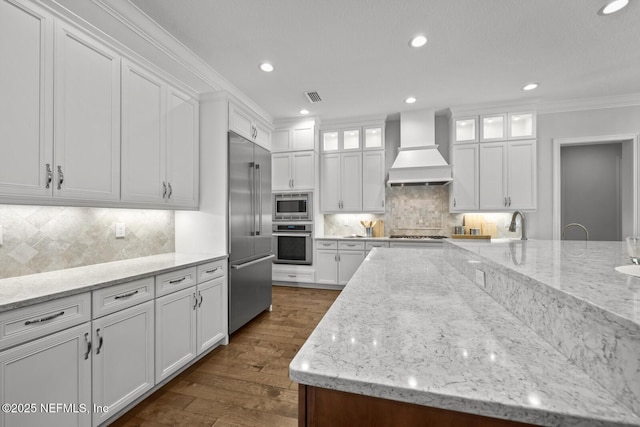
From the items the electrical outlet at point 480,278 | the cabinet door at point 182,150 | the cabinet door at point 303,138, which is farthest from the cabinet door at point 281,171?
the electrical outlet at point 480,278

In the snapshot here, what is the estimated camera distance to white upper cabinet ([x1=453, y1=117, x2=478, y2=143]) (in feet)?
13.4

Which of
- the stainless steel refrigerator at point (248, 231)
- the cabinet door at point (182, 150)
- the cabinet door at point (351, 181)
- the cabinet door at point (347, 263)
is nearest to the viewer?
the cabinet door at point (182, 150)

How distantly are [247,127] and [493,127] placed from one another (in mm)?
3676

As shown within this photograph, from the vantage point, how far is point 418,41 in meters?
2.47

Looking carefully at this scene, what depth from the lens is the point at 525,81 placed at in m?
3.27

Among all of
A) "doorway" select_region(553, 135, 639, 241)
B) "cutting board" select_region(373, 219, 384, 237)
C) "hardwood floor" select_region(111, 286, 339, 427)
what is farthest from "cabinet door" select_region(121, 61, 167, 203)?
"doorway" select_region(553, 135, 639, 241)

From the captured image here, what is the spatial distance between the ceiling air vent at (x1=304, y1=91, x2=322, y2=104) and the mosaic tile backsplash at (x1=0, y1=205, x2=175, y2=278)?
241 centimetres

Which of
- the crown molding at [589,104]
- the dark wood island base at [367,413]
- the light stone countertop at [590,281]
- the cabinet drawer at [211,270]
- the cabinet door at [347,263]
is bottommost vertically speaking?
the cabinet door at [347,263]

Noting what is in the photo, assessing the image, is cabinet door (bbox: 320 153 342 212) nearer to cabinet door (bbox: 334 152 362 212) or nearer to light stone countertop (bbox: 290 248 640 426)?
cabinet door (bbox: 334 152 362 212)

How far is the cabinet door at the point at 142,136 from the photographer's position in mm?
2025

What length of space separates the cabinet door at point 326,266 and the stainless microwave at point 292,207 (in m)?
0.65

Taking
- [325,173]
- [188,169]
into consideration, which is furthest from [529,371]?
[325,173]

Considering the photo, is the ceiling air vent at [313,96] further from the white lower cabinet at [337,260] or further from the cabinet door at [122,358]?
the cabinet door at [122,358]

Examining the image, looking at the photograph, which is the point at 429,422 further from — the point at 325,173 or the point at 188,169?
the point at 325,173
